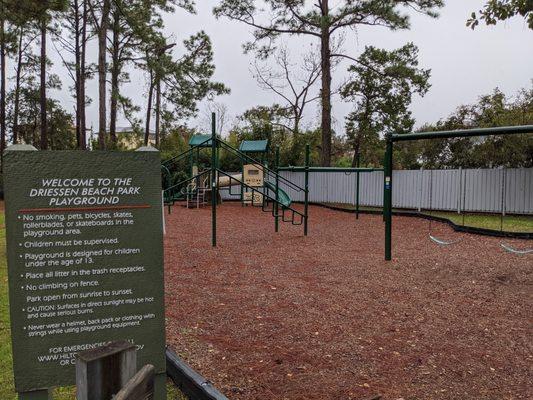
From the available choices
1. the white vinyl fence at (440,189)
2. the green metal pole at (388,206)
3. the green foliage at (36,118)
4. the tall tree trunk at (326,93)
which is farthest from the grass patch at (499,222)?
the green foliage at (36,118)

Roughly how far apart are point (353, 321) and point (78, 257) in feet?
9.72

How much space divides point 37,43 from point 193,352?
2683 cm

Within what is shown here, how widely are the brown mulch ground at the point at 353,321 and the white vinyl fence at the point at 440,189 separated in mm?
5211

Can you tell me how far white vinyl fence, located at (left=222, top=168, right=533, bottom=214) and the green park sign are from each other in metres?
10.2

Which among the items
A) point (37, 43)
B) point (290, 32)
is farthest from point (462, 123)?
point (37, 43)

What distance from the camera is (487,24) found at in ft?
19.5

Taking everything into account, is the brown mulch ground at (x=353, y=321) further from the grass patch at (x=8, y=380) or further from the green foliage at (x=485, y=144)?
the green foliage at (x=485, y=144)

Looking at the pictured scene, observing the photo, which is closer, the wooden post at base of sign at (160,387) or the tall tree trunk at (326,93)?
the wooden post at base of sign at (160,387)

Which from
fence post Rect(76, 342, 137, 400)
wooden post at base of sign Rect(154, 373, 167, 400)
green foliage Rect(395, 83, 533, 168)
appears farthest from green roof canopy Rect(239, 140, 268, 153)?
fence post Rect(76, 342, 137, 400)

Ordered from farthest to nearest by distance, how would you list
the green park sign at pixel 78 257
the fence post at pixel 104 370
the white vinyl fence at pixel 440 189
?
1. the white vinyl fence at pixel 440 189
2. the green park sign at pixel 78 257
3. the fence post at pixel 104 370

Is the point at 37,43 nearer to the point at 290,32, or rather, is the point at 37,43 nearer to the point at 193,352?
the point at 290,32

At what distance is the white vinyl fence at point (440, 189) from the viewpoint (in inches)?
562

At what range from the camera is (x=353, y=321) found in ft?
14.5

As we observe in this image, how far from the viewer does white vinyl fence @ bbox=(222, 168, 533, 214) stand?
14273 millimetres
